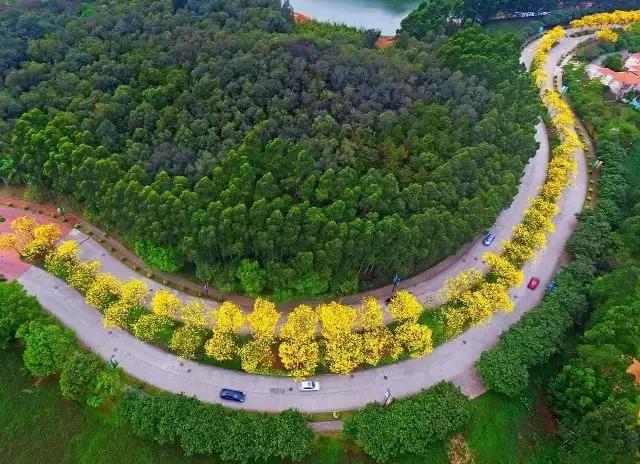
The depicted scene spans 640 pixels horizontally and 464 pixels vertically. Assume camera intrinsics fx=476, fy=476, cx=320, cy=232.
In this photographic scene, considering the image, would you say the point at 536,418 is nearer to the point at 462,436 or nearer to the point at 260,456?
the point at 462,436

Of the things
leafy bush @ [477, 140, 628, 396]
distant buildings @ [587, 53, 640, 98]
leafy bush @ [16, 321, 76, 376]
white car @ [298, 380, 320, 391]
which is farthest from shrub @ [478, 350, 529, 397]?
distant buildings @ [587, 53, 640, 98]

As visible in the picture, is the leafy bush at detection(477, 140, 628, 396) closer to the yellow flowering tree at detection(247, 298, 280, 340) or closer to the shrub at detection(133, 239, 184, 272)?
the yellow flowering tree at detection(247, 298, 280, 340)

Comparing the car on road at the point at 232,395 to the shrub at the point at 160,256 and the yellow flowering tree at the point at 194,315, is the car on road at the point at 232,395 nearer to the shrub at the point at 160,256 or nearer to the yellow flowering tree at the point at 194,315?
the yellow flowering tree at the point at 194,315

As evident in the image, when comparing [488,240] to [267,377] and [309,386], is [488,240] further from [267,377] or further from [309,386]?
[267,377]

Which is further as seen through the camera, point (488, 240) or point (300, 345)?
point (488, 240)

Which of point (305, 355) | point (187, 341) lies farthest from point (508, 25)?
point (187, 341)

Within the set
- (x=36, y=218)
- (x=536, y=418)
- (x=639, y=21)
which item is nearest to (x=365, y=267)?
(x=536, y=418)
